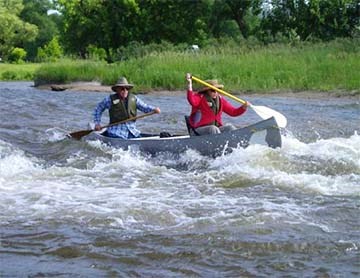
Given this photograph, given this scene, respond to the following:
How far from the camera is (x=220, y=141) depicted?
9711mm

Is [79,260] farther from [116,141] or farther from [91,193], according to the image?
[116,141]

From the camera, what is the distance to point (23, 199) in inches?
282

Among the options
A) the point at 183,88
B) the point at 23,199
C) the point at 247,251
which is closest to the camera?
the point at 247,251

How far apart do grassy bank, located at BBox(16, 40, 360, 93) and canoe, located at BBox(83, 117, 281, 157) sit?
36.3 ft

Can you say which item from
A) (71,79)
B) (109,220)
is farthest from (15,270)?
(71,79)

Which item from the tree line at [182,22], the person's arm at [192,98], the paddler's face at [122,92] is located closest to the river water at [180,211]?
the person's arm at [192,98]

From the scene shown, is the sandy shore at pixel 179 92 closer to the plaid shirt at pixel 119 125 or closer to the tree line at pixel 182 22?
the tree line at pixel 182 22

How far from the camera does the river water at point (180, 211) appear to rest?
16.5 feet

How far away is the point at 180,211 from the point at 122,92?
470cm

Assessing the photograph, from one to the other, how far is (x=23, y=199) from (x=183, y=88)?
1615 cm

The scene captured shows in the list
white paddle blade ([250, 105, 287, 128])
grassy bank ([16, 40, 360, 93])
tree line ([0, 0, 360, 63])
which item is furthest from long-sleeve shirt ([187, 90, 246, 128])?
tree line ([0, 0, 360, 63])

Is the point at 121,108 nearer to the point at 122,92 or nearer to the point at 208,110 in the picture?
the point at 122,92

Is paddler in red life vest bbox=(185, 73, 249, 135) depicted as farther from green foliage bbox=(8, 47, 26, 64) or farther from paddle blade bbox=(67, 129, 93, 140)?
green foliage bbox=(8, 47, 26, 64)

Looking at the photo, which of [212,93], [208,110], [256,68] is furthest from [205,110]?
[256,68]
